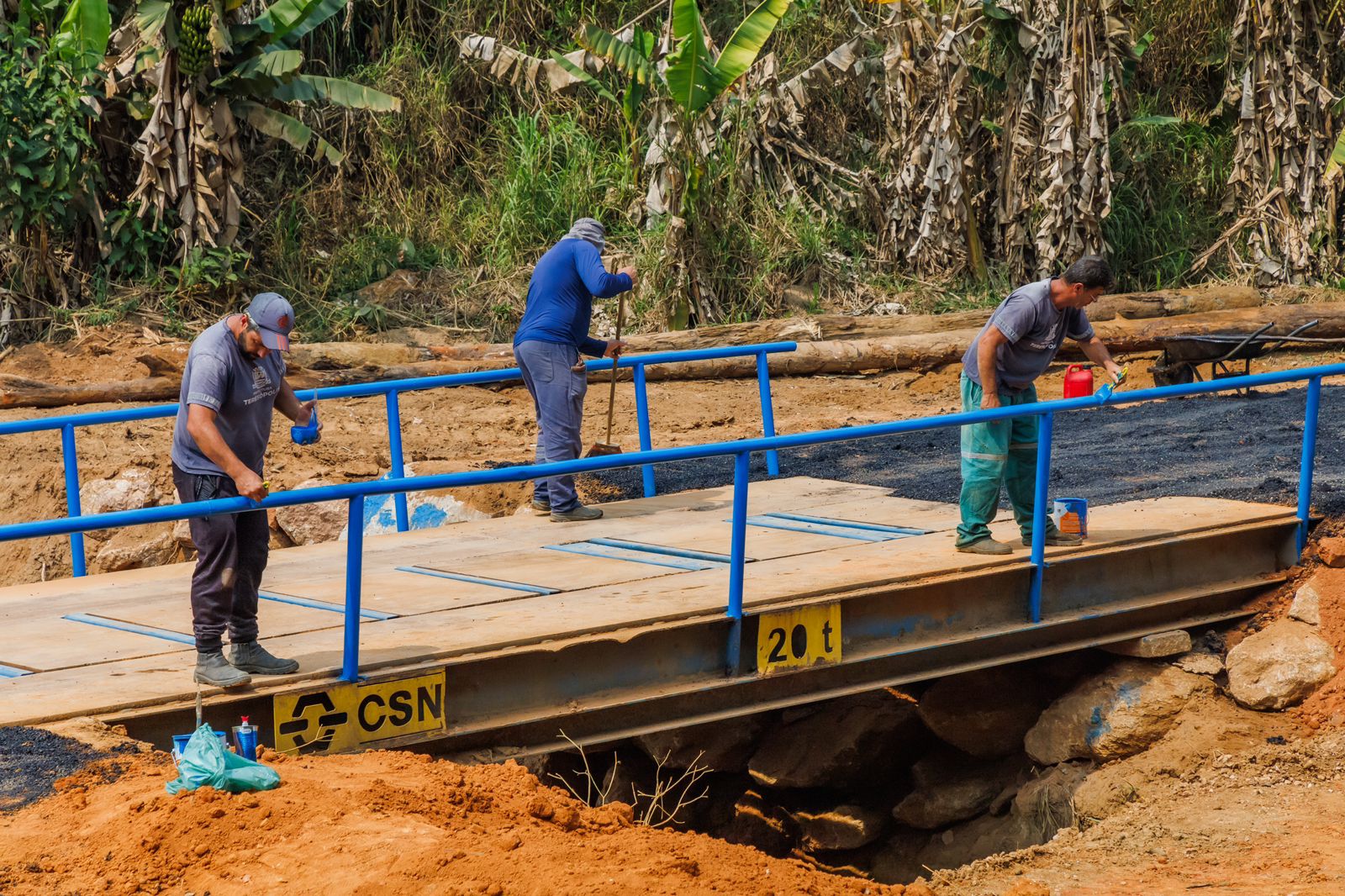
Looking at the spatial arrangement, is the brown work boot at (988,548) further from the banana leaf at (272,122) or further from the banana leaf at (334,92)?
the banana leaf at (272,122)

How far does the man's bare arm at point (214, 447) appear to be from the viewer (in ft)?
18.5

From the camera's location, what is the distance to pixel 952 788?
9094mm

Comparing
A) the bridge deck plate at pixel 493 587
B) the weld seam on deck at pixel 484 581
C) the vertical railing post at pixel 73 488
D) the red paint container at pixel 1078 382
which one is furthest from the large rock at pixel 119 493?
the red paint container at pixel 1078 382

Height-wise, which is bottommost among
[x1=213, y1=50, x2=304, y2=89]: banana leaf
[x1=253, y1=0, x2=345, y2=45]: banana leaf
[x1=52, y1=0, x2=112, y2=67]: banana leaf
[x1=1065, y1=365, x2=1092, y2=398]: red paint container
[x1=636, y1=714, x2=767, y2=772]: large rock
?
[x1=636, y1=714, x2=767, y2=772]: large rock

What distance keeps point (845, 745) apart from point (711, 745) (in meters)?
0.89

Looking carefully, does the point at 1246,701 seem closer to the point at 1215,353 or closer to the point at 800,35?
the point at 1215,353

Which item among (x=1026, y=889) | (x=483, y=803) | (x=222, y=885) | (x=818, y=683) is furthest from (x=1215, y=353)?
(x=222, y=885)

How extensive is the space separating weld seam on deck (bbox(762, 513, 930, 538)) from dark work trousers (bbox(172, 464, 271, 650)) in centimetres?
407

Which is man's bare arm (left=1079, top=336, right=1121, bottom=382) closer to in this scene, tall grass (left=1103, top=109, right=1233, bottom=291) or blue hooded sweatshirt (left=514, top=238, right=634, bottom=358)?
blue hooded sweatshirt (left=514, top=238, right=634, bottom=358)

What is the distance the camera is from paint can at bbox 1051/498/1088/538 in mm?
8109

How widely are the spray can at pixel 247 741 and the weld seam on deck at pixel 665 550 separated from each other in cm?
330

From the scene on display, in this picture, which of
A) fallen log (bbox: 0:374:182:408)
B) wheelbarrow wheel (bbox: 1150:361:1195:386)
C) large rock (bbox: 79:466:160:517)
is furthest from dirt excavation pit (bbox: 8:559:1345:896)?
fallen log (bbox: 0:374:182:408)

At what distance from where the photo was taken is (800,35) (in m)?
20.9

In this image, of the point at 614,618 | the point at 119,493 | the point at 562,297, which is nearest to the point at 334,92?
the point at 119,493
